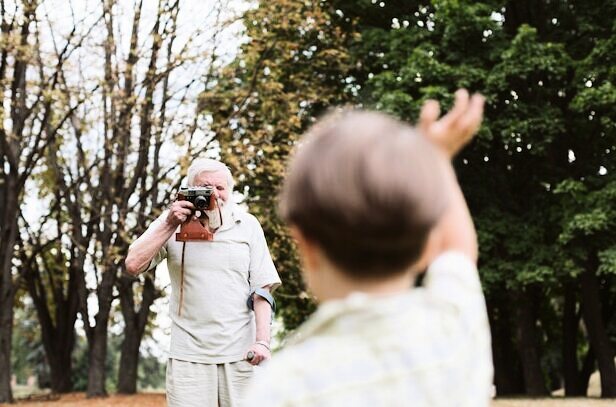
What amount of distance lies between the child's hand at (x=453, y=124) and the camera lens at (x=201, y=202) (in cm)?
329

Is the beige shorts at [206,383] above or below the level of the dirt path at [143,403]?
above

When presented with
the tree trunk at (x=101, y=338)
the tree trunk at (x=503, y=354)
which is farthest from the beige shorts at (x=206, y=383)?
the tree trunk at (x=503, y=354)

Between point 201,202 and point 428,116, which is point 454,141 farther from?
point 201,202

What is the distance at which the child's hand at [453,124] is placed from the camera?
132 cm

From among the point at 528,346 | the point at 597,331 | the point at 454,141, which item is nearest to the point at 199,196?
the point at 454,141

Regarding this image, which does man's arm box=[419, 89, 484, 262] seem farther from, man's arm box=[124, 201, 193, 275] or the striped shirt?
man's arm box=[124, 201, 193, 275]

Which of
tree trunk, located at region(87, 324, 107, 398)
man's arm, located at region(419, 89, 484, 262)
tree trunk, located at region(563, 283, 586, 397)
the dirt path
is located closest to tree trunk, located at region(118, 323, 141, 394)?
tree trunk, located at region(87, 324, 107, 398)

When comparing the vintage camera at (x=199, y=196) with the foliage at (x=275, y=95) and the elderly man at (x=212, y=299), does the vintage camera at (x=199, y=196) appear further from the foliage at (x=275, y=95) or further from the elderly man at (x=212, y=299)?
the foliage at (x=275, y=95)

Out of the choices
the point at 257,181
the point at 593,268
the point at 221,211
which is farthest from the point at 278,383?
the point at 593,268

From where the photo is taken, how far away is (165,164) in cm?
2070

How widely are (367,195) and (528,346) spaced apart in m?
22.5

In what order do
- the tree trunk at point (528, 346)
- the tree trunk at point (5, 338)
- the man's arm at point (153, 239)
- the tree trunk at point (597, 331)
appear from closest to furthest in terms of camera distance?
the man's arm at point (153, 239), the tree trunk at point (5, 338), the tree trunk at point (597, 331), the tree trunk at point (528, 346)

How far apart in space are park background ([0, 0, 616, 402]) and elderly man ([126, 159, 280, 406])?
38.9 ft

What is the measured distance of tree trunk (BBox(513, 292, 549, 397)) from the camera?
2270 centimetres
